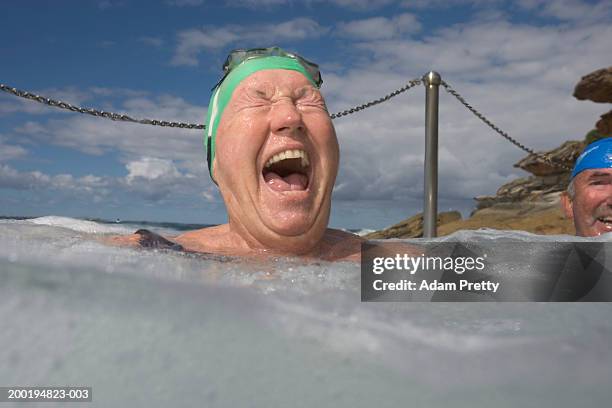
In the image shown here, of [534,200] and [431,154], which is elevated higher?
[534,200]

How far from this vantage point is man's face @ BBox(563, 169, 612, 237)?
303 cm

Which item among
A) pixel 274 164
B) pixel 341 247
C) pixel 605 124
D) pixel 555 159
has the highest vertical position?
pixel 605 124

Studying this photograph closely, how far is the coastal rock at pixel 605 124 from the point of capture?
13.1m

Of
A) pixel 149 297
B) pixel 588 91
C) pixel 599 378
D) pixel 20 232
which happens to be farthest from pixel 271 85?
pixel 588 91

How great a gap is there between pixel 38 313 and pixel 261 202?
1134 millimetres

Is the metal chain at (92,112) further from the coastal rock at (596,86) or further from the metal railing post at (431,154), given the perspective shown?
the coastal rock at (596,86)

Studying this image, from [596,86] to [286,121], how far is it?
13.1 meters

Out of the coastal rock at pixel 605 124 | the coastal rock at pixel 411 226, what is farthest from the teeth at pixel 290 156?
the coastal rock at pixel 605 124

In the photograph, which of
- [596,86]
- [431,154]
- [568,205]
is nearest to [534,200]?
[596,86]

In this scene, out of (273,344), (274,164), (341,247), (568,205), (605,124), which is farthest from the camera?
(605,124)

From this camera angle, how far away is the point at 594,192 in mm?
3066

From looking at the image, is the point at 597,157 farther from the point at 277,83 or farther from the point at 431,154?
the point at 277,83

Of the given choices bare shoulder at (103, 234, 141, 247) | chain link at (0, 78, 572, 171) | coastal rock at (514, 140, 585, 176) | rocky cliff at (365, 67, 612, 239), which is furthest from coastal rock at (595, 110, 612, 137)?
bare shoulder at (103, 234, 141, 247)

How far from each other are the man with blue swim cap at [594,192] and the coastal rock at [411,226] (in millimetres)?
6979
